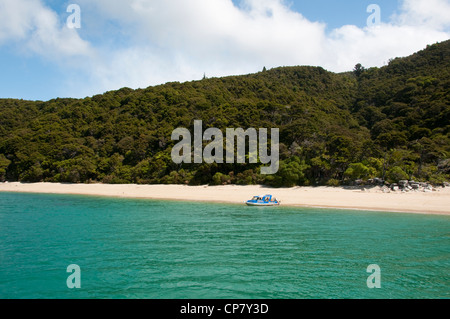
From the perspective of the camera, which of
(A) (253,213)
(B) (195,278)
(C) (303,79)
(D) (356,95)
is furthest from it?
(C) (303,79)

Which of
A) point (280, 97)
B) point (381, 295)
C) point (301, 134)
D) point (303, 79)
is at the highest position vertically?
point (303, 79)

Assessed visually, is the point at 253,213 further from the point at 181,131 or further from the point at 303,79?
the point at 303,79

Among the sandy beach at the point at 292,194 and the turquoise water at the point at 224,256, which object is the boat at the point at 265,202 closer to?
the sandy beach at the point at 292,194

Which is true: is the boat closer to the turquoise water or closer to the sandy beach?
the sandy beach

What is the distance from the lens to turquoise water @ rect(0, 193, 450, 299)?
831 cm

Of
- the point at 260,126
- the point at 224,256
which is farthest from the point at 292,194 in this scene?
the point at 224,256

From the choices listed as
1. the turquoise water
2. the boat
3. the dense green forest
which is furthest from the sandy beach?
the turquoise water

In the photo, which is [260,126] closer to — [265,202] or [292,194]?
[292,194]

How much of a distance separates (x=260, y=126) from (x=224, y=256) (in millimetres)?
37787

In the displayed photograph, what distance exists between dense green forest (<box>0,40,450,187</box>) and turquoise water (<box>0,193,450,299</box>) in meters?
15.0

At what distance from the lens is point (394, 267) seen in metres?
10.2

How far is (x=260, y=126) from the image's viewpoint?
47062mm

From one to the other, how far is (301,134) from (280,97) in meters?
24.8
